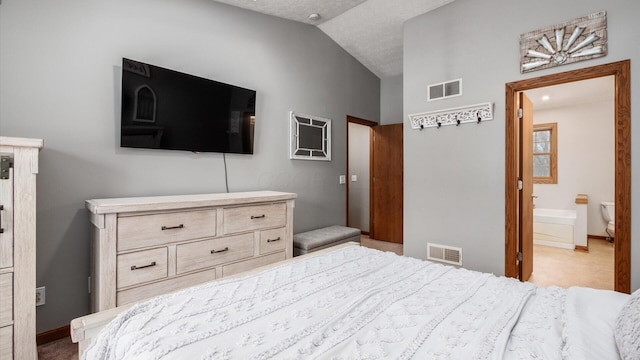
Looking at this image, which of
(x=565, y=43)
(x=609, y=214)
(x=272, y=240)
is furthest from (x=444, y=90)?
(x=609, y=214)

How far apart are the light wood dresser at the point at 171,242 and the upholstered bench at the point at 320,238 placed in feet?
1.77

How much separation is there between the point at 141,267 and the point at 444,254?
2.88 meters

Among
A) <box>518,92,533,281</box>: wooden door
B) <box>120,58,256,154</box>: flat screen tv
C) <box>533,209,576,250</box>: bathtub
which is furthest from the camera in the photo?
<box>533,209,576,250</box>: bathtub

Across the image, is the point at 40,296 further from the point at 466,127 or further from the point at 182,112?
the point at 466,127

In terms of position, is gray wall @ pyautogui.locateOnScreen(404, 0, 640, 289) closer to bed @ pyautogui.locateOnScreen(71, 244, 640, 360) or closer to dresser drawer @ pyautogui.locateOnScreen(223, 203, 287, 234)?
dresser drawer @ pyautogui.locateOnScreen(223, 203, 287, 234)

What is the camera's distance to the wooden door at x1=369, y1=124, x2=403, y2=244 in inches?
192

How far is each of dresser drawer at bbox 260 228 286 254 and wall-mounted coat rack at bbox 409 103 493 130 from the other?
1971 millimetres

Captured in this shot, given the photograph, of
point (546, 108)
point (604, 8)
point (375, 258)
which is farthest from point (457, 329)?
point (546, 108)

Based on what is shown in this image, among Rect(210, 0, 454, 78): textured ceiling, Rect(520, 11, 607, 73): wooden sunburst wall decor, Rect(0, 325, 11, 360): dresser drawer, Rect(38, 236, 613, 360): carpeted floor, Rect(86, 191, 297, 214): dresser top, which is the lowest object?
Rect(38, 236, 613, 360): carpeted floor

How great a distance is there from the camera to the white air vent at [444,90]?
3.17m

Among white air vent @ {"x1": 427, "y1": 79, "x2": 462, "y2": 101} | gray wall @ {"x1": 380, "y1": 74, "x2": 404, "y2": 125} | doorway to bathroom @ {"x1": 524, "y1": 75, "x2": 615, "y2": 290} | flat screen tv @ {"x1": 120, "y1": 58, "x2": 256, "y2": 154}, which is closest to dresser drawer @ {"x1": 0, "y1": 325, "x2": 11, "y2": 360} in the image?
flat screen tv @ {"x1": 120, "y1": 58, "x2": 256, "y2": 154}

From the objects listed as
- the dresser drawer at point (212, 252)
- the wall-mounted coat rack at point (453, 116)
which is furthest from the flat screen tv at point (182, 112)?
the wall-mounted coat rack at point (453, 116)

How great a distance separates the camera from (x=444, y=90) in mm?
3260

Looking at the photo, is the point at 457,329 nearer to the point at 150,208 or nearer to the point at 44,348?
the point at 150,208
